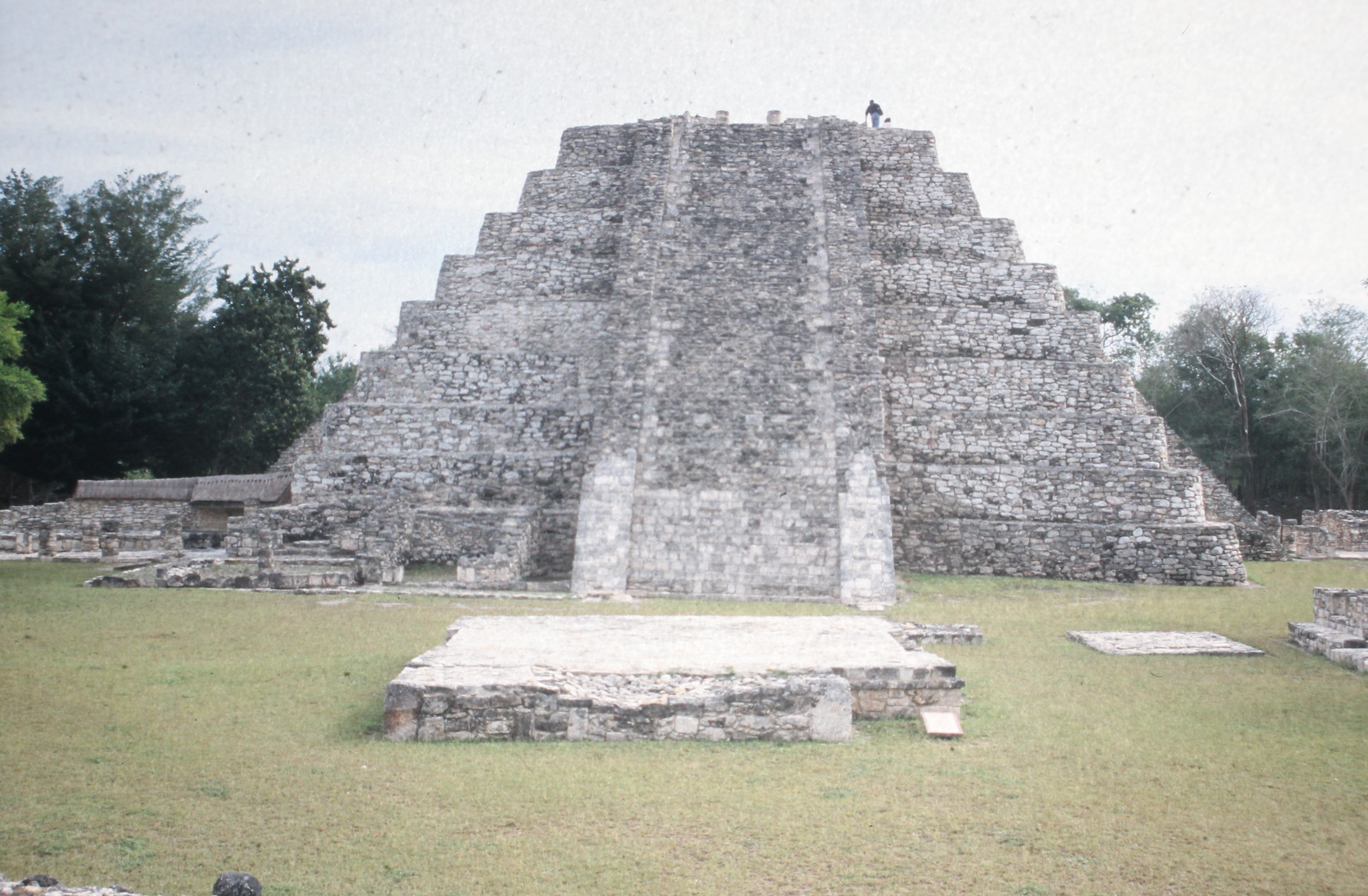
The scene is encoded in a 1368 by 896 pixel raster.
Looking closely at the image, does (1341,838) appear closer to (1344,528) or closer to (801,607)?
(801,607)

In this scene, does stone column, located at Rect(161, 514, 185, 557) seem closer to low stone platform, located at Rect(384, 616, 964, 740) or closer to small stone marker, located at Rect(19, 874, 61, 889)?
low stone platform, located at Rect(384, 616, 964, 740)

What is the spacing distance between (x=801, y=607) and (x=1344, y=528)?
17.5m

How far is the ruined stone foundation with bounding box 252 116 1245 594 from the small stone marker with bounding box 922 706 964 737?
6192mm

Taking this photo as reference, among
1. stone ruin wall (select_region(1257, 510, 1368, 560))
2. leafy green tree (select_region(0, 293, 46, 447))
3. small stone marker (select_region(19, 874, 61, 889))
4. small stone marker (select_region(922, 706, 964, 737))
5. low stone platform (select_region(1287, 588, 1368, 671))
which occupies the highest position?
leafy green tree (select_region(0, 293, 46, 447))

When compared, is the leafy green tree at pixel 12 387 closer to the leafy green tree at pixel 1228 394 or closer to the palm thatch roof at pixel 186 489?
the palm thatch roof at pixel 186 489

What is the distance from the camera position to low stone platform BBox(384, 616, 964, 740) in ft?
19.6

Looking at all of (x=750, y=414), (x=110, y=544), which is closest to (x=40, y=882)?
(x=750, y=414)

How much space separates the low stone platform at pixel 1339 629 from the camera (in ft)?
28.5

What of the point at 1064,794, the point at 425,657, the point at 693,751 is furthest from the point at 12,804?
the point at 1064,794

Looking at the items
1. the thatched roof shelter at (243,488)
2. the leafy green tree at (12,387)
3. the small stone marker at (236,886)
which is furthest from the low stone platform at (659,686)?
the thatched roof shelter at (243,488)

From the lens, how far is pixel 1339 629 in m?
9.59

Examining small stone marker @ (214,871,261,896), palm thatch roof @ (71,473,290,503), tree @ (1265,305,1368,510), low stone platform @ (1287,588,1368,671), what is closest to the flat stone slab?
low stone platform @ (1287,588,1368,671)

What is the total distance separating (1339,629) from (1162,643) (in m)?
1.75

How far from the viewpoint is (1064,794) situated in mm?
5160
